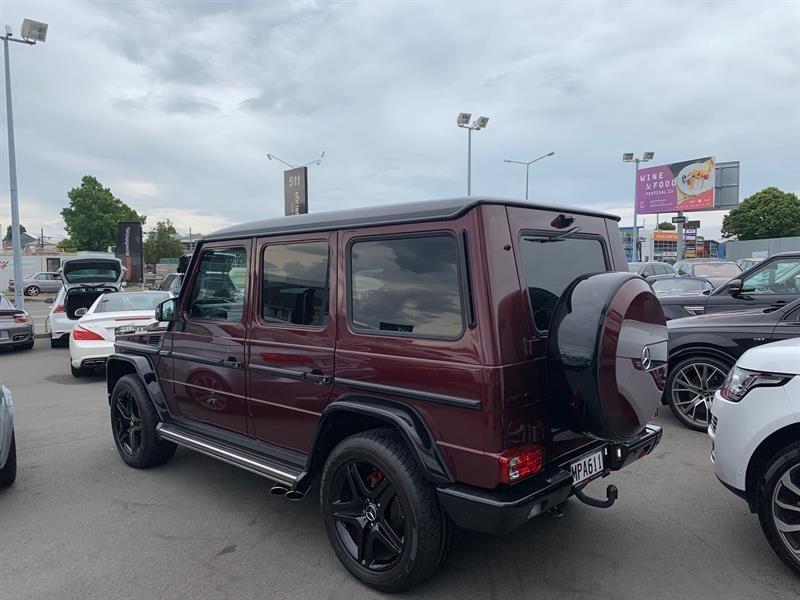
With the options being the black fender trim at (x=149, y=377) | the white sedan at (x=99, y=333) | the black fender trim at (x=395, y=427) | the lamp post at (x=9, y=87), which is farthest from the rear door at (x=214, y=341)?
the lamp post at (x=9, y=87)

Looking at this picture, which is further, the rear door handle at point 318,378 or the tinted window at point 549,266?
the rear door handle at point 318,378

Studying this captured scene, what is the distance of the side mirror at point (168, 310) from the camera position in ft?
14.3

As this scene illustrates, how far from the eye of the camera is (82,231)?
188 ft

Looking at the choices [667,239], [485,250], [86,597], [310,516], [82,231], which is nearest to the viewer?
[485,250]

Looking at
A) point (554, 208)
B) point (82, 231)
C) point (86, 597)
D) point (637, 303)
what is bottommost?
point (86, 597)

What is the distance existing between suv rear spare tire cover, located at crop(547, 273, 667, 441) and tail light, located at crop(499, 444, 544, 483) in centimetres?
24

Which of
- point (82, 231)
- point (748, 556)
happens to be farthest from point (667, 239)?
point (748, 556)

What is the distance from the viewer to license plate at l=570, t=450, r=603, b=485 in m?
2.85

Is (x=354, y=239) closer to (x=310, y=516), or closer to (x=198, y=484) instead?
(x=310, y=516)

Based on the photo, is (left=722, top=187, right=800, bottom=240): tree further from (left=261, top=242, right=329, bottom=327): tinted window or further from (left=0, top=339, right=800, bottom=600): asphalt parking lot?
(left=261, top=242, right=329, bottom=327): tinted window

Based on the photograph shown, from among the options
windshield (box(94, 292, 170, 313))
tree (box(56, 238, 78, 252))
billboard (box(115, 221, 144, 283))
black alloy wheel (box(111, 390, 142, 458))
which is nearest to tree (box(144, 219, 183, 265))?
tree (box(56, 238, 78, 252))

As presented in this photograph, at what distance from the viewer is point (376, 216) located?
306cm

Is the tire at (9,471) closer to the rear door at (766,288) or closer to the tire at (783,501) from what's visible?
the tire at (783,501)

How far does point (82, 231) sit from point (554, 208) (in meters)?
64.3
